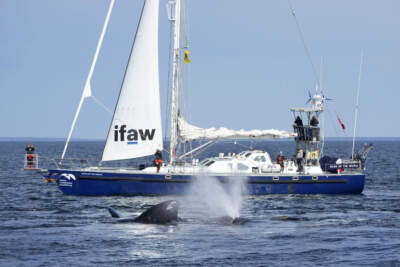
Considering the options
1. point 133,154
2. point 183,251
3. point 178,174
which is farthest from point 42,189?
point 183,251

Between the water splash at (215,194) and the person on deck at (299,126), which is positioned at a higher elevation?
the person on deck at (299,126)

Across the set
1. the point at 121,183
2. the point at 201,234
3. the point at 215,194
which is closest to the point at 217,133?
the point at 215,194

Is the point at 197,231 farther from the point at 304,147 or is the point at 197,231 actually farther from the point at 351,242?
the point at 304,147

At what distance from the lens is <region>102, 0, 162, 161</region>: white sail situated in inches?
1687

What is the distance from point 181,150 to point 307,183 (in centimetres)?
874

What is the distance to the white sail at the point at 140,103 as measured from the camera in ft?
141

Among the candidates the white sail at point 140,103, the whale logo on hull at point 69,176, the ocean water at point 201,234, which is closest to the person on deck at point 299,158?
the ocean water at point 201,234

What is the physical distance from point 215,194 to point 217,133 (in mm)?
5324

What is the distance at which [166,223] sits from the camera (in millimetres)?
29672

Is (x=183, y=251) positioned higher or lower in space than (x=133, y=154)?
lower

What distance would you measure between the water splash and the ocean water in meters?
0.19

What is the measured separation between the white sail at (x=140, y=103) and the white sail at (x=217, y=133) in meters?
1.64

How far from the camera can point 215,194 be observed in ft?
134

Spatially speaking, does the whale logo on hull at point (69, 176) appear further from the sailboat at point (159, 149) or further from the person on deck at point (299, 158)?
the person on deck at point (299, 158)
